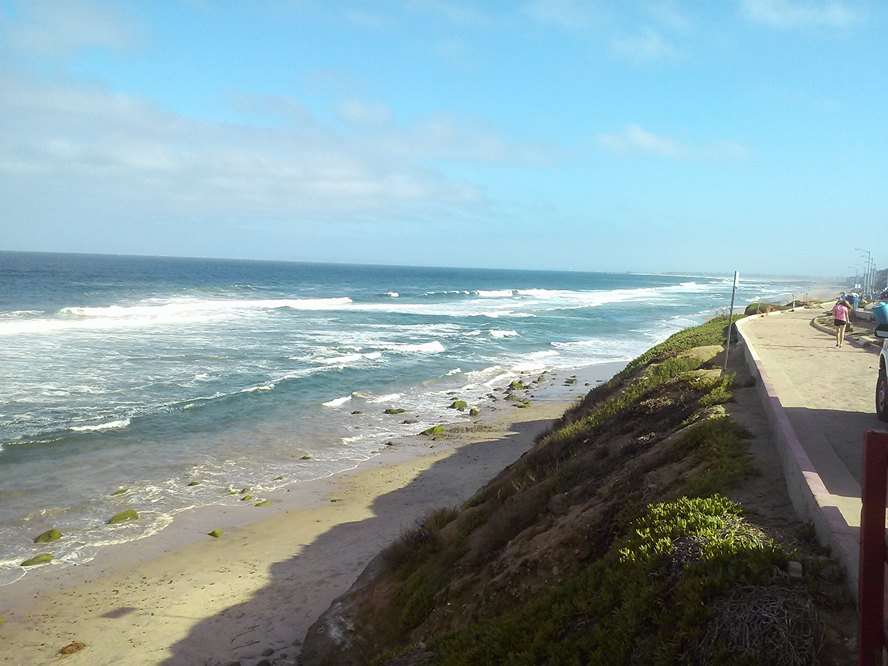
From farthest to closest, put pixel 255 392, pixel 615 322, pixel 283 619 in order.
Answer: pixel 615 322, pixel 255 392, pixel 283 619

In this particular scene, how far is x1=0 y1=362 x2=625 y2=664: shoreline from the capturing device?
1111 centimetres

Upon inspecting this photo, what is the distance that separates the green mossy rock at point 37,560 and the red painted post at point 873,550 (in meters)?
14.8

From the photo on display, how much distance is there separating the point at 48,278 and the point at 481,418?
94875 millimetres

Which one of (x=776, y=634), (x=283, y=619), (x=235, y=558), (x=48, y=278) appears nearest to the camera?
(x=776, y=634)

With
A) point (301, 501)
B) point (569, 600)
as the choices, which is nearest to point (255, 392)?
point (301, 501)

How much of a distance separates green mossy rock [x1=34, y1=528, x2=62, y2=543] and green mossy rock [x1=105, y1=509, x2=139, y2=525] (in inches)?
43.4

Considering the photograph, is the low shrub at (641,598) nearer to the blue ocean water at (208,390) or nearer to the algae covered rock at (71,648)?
the algae covered rock at (71,648)

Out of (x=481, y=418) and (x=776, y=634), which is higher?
(x=776, y=634)

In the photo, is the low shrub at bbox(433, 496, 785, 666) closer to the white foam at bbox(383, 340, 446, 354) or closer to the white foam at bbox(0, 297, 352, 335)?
the white foam at bbox(383, 340, 446, 354)

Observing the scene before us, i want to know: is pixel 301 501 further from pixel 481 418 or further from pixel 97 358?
pixel 97 358

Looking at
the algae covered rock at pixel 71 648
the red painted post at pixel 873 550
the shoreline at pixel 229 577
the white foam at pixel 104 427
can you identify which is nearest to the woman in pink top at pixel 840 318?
the shoreline at pixel 229 577

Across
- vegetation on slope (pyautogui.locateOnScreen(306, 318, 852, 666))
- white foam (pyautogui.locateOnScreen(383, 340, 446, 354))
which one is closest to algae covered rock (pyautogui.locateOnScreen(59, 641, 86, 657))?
vegetation on slope (pyautogui.locateOnScreen(306, 318, 852, 666))

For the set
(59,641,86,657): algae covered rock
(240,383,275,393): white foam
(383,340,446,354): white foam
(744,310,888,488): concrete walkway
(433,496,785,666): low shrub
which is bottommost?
(59,641,86,657): algae covered rock

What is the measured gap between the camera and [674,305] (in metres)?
90.5
